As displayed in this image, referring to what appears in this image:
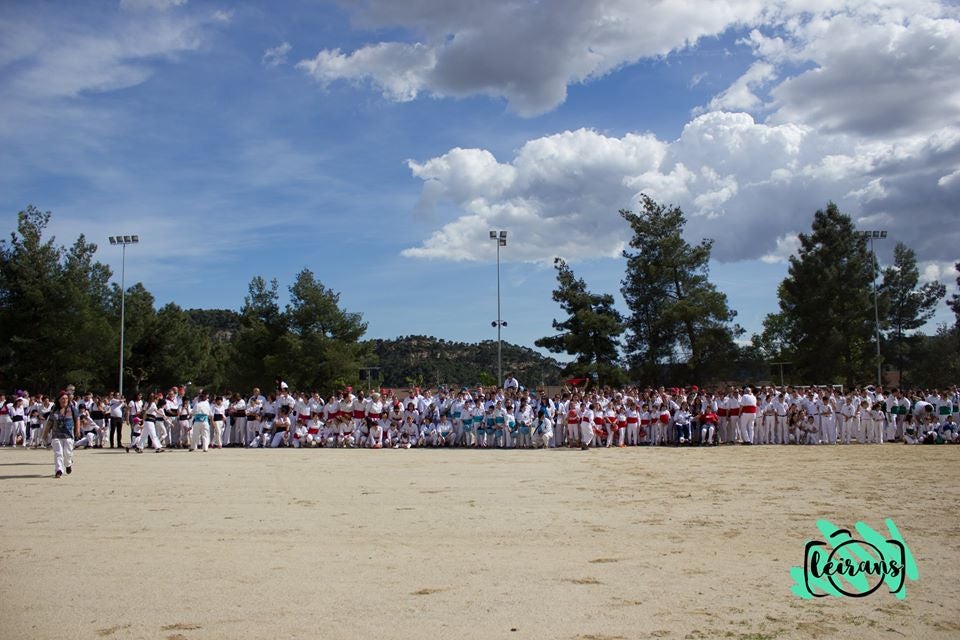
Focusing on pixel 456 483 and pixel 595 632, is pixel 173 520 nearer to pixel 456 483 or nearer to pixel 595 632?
pixel 456 483

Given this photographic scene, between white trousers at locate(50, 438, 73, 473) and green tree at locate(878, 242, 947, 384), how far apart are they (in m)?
50.6

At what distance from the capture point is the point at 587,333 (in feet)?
137

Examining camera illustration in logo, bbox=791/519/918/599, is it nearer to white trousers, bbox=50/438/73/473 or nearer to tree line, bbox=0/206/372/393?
white trousers, bbox=50/438/73/473

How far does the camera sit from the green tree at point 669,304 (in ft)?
132

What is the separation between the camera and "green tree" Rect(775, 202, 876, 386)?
42406 mm

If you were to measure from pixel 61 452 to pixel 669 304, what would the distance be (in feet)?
109

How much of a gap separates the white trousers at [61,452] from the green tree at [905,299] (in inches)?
1993

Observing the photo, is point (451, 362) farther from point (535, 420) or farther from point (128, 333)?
point (535, 420)

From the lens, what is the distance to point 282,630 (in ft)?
18.0

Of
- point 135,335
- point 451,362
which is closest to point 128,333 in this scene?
point 135,335

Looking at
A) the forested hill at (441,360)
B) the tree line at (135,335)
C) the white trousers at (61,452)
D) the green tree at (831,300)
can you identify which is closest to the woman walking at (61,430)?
the white trousers at (61,452)

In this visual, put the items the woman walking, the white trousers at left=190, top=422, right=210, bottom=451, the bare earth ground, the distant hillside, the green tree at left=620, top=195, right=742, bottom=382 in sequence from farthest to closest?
the distant hillside → the green tree at left=620, top=195, right=742, bottom=382 → the white trousers at left=190, top=422, right=210, bottom=451 → the woman walking → the bare earth ground

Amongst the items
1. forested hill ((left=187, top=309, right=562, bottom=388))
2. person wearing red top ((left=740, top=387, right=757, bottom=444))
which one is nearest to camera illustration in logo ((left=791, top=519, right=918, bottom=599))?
person wearing red top ((left=740, top=387, right=757, bottom=444))

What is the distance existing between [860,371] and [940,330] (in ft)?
56.2
